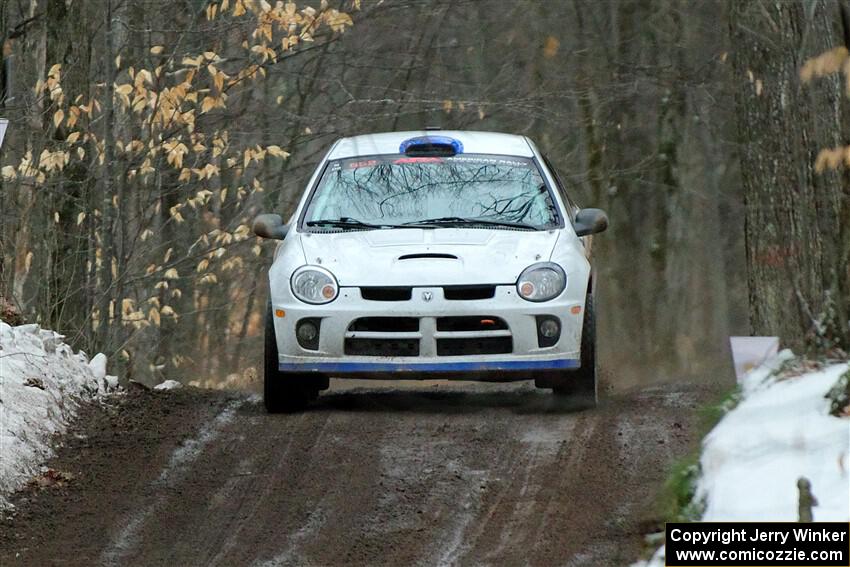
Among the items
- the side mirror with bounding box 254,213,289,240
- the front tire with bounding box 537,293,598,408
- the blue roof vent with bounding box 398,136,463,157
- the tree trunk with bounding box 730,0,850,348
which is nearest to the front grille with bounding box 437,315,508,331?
the front tire with bounding box 537,293,598,408

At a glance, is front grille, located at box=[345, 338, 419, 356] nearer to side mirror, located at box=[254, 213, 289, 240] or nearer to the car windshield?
the car windshield

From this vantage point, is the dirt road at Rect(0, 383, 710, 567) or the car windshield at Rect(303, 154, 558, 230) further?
the car windshield at Rect(303, 154, 558, 230)

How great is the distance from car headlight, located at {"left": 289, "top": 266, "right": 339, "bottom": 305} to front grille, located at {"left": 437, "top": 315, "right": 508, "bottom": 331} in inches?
28.1

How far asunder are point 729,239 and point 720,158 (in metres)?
2.14

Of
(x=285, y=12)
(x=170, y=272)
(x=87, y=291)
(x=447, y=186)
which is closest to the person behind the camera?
(x=447, y=186)

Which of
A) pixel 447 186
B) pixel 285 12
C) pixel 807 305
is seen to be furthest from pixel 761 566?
pixel 285 12

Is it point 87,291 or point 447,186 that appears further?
point 87,291

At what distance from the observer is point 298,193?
23234 millimetres

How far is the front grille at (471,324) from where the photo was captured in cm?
922

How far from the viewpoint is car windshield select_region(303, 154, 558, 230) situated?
9984 millimetres

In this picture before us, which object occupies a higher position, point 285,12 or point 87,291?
point 285,12

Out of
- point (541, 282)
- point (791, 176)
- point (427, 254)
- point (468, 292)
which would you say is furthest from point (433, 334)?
point (791, 176)

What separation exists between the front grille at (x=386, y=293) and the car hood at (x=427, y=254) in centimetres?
4

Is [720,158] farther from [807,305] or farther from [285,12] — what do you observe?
[807,305]
